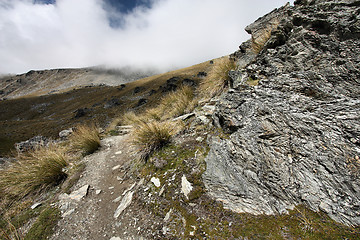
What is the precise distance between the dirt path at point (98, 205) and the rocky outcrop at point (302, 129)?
234cm

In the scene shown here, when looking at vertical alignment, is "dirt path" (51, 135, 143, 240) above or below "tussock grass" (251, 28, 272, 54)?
below

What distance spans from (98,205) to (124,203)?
828mm

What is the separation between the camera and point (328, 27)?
108 inches

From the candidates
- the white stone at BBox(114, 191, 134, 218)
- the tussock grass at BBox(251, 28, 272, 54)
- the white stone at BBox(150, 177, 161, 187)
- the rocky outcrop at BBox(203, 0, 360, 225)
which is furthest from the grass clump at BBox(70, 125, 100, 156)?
the tussock grass at BBox(251, 28, 272, 54)

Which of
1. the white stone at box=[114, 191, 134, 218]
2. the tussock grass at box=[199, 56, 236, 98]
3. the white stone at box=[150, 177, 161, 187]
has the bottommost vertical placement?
the white stone at box=[114, 191, 134, 218]

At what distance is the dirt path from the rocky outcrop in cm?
234

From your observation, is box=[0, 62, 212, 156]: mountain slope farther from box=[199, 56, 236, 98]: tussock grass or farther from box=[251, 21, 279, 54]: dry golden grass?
box=[251, 21, 279, 54]: dry golden grass

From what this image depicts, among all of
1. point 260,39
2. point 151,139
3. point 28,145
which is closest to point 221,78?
point 260,39

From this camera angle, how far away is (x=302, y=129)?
2.21m

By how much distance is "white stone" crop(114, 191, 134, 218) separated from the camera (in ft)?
10.2

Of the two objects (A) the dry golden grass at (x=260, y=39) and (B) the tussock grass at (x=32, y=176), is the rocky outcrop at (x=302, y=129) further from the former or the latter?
(B) the tussock grass at (x=32, y=176)

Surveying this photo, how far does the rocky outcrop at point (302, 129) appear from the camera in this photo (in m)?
1.84

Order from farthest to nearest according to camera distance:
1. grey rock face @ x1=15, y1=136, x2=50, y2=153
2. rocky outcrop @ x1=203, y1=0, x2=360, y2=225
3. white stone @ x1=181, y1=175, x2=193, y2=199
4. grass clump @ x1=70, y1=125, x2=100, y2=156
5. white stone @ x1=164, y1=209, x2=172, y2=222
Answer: grey rock face @ x1=15, y1=136, x2=50, y2=153 → grass clump @ x1=70, y1=125, x2=100, y2=156 → white stone @ x1=181, y1=175, x2=193, y2=199 → white stone @ x1=164, y1=209, x2=172, y2=222 → rocky outcrop @ x1=203, y1=0, x2=360, y2=225

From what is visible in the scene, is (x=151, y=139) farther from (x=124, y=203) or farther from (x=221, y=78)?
(x=221, y=78)
